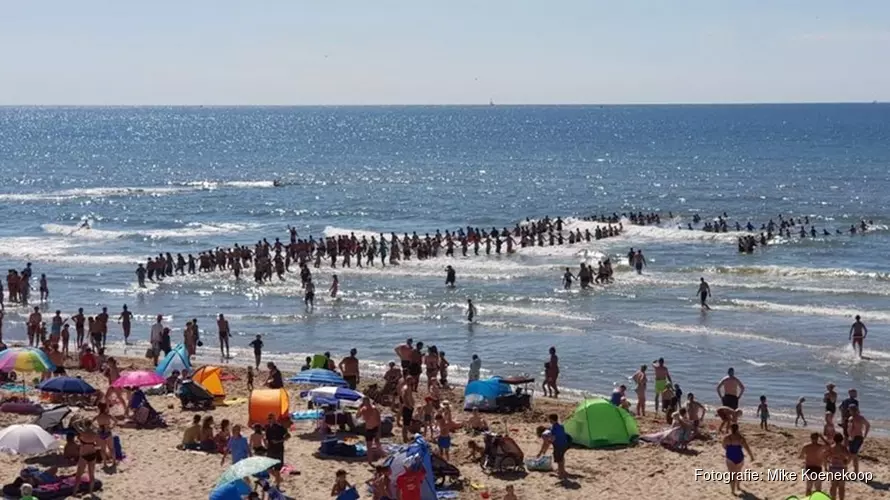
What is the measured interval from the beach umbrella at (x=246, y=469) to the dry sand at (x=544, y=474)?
54.2 inches

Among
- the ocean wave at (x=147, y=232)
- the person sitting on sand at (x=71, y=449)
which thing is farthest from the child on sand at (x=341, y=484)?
the ocean wave at (x=147, y=232)

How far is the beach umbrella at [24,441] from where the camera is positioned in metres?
14.8

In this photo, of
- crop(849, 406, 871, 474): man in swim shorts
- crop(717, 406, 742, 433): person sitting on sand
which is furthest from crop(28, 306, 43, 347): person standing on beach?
crop(849, 406, 871, 474): man in swim shorts

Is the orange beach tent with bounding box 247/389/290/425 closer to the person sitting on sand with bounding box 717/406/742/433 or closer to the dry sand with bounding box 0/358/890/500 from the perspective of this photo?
the dry sand with bounding box 0/358/890/500

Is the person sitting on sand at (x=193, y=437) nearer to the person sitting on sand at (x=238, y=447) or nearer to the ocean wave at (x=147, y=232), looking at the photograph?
the person sitting on sand at (x=238, y=447)

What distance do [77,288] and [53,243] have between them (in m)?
13.4

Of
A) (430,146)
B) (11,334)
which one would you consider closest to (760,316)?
(11,334)

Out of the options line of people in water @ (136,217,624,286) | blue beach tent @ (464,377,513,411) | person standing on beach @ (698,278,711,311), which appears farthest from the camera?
line of people in water @ (136,217,624,286)

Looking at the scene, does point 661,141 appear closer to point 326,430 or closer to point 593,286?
point 593,286

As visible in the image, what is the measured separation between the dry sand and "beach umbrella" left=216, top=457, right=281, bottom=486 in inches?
54.2

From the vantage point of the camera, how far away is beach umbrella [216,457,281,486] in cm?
1313

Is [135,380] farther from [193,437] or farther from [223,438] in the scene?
[223,438]

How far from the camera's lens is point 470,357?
25844 millimetres

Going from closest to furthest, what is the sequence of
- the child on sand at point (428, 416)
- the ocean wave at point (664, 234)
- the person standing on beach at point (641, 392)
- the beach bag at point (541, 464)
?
the beach bag at point (541, 464), the child on sand at point (428, 416), the person standing on beach at point (641, 392), the ocean wave at point (664, 234)
